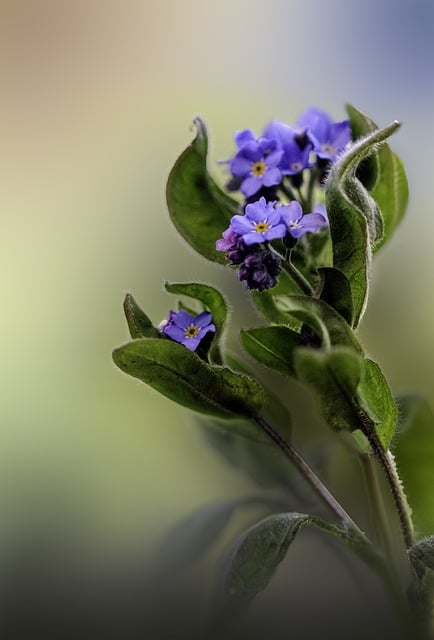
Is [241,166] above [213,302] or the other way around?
above

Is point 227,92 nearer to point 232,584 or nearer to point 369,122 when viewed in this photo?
point 369,122

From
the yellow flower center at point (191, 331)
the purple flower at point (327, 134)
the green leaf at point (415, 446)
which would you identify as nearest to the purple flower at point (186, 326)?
the yellow flower center at point (191, 331)

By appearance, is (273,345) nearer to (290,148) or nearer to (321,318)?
(321,318)

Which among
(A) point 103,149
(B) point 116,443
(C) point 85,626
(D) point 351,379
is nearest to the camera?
(D) point 351,379

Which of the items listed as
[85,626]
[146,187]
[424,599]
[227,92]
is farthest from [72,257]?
[424,599]

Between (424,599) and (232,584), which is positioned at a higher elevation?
(232,584)

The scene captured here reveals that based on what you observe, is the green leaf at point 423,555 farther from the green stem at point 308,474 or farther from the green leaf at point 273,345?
the green leaf at point 273,345

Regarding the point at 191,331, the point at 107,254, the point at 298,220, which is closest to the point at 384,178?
the point at 298,220
